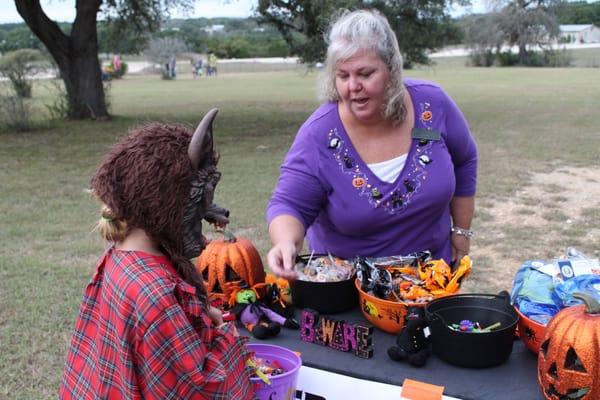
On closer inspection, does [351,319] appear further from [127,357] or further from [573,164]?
[573,164]

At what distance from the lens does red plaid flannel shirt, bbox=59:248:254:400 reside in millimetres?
1762

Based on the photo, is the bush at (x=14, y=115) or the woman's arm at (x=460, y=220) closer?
the woman's arm at (x=460, y=220)

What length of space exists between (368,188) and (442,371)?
83 centimetres

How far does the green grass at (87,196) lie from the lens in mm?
4801

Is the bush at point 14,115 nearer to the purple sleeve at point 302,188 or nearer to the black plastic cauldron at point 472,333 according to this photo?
the purple sleeve at point 302,188

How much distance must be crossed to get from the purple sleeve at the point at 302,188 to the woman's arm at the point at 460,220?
0.71m

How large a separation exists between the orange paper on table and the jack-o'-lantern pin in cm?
87

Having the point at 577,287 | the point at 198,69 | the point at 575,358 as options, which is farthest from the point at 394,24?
the point at 198,69

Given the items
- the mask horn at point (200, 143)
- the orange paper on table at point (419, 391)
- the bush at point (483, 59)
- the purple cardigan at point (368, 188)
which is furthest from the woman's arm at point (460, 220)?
the bush at point (483, 59)

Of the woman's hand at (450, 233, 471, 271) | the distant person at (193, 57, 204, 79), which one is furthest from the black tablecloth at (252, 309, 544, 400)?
the distant person at (193, 57, 204, 79)

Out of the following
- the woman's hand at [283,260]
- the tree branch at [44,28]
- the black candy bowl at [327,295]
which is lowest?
the black candy bowl at [327,295]

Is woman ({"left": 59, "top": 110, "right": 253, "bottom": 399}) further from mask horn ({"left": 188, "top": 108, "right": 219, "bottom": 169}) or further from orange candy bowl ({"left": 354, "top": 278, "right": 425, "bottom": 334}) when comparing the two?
orange candy bowl ({"left": 354, "top": 278, "right": 425, "bottom": 334})

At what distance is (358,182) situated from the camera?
2.75 m

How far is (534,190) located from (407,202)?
22.7 feet
